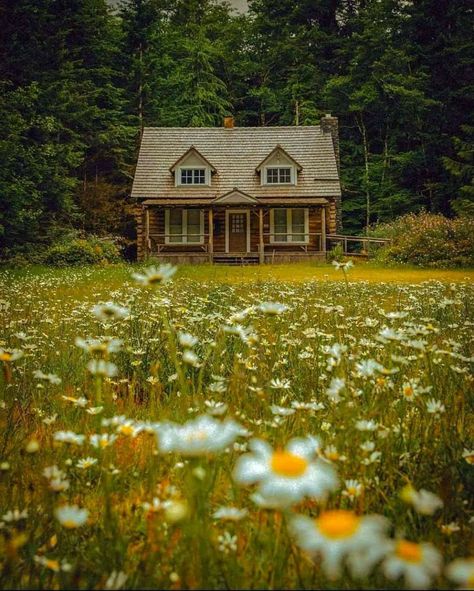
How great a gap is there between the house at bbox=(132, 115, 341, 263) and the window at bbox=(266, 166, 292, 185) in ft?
0.17

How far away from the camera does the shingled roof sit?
24.8m

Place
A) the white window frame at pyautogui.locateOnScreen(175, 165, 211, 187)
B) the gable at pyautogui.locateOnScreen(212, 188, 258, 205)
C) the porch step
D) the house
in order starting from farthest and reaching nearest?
the white window frame at pyautogui.locateOnScreen(175, 165, 211, 187), the house, the porch step, the gable at pyautogui.locateOnScreen(212, 188, 258, 205)

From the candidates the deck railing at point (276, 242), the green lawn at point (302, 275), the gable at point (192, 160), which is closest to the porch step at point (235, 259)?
the deck railing at point (276, 242)

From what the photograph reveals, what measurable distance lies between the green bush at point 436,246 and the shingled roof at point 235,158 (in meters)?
5.58

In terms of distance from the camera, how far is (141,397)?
330 centimetres

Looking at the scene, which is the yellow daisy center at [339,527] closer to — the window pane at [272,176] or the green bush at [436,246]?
the green bush at [436,246]

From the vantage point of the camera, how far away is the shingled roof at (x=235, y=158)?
2483 centimetres

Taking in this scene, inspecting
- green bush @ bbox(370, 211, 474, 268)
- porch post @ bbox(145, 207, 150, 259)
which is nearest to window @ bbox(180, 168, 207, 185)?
porch post @ bbox(145, 207, 150, 259)

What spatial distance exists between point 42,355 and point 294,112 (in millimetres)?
34963

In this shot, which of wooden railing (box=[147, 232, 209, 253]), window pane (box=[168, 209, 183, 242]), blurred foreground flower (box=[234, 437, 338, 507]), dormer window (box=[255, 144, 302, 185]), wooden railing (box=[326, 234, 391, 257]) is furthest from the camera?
window pane (box=[168, 209, 183, 242])

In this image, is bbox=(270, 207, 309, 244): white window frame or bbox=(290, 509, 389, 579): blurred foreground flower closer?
bbox=(290, 509, 389, 579): blurred foreground flower

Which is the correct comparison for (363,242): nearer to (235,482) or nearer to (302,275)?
(302,275)

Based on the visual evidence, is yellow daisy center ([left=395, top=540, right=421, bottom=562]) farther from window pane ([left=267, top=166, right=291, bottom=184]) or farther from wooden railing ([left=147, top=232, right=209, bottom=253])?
window pane ([left=267, top=166, right=291, bottom=184])

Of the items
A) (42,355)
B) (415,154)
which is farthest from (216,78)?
(42,355)
